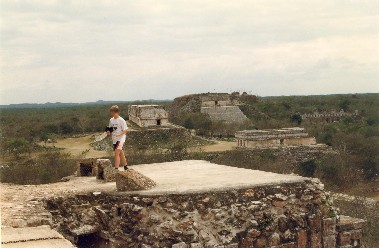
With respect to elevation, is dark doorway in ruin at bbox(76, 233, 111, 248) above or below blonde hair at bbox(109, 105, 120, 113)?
below

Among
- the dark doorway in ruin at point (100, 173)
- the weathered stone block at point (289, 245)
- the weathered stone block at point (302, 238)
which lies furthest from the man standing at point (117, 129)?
the weathered stone block at point (302, 238)

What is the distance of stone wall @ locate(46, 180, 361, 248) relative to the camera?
6.29m

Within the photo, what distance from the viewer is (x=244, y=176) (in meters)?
7.65

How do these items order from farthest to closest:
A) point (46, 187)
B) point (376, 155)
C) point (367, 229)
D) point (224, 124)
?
point (224, 124), point (376, 155), point (367, 229), point (46, 187)

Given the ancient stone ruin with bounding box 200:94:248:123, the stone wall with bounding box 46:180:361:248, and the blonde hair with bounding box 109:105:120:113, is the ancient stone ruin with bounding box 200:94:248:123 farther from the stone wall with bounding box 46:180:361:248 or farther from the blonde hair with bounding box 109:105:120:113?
the stone wall with bounding box 46:180:361:248

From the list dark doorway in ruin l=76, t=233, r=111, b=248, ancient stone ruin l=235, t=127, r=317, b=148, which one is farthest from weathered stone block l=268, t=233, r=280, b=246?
ancient stone ruin l=235, t=127, r=317, b=148

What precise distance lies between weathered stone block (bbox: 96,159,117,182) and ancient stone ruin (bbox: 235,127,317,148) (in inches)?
707

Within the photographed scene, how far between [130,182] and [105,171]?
126cm

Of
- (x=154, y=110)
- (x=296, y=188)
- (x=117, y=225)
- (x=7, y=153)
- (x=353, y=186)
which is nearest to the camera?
(x=117, y=225)

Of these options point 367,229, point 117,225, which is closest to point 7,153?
point 367,229

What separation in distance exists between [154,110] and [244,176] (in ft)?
72.1

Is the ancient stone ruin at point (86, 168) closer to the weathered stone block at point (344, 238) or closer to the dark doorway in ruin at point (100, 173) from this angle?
the dark doorway in ruin at point (100, 173)

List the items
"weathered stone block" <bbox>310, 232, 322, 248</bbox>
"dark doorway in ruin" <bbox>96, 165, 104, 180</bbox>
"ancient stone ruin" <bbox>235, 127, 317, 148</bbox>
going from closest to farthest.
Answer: "weathered stone block" <bbox>310, 232, 322, 248</bbox> < "dark doorway in ruin" <bbox>96, 165, 104, 180</bbox> < "ancient stone ruin" <bbox>235, 127, 317, 148</bbox>

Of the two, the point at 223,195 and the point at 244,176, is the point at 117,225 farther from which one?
the point at 244,176
